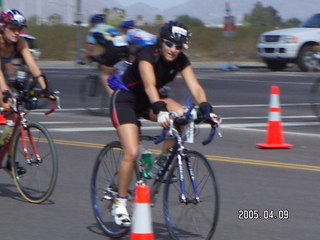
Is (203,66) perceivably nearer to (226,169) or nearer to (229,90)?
(229,90)

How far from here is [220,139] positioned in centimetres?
1312

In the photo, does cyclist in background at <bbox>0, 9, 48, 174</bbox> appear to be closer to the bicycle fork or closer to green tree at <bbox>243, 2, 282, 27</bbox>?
the bicycle fork

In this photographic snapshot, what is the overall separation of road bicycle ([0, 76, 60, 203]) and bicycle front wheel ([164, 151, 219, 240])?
1.91 metres

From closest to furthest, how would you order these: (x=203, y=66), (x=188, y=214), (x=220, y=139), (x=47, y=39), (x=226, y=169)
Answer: (x=188, y=214)
(x=226, y=169)
(x=220, y=139)
(x=203, y=66)
(x=47, y=39)

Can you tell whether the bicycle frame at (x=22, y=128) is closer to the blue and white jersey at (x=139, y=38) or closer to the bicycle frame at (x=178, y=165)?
the bicycle frame at (x=178, y=165)

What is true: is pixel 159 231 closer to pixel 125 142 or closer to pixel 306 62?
pixel 125 142

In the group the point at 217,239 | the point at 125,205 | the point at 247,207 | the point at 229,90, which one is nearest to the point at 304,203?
the point at 247,207

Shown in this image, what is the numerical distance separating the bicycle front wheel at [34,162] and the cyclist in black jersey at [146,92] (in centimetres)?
134

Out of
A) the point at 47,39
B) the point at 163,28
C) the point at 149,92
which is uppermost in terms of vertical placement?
the point at 163,28

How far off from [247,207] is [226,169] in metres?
2.16

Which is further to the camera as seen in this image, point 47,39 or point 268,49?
point 47,39

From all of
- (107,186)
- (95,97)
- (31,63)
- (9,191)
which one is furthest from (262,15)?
(107,186)

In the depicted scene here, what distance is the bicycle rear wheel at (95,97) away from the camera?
16172mm

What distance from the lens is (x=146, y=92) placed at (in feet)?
22.5
